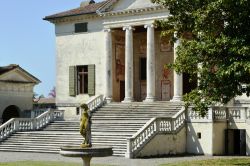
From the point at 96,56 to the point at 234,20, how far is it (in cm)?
2022

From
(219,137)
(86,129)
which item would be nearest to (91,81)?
(219,137)

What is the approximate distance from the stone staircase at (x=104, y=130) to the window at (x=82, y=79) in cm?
346

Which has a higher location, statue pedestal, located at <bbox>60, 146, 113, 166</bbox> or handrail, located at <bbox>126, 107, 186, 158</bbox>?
statue pedestal, located at <bbox>60, 146, 113, 166</bbox>

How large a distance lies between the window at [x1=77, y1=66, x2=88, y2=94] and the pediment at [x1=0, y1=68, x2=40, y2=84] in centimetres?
584

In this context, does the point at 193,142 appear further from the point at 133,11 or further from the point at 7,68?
the point at 7,68

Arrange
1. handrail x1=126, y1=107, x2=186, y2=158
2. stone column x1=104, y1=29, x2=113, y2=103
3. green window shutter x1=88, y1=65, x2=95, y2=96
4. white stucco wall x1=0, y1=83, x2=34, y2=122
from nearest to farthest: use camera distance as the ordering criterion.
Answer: handrail x1=126, y1=107, x2=186, y2=158 < stone column x1=104, y1=29, x2=113, y2=103 < green window shutter x1=88, y1=65, x2=95, y2=96 < white stucco wall x1=0, y1=83, x2=34, y2=122

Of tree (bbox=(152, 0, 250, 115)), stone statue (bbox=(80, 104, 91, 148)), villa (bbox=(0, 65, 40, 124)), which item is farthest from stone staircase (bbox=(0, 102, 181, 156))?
stone statue (bbox=(80, 104, 91, 148))

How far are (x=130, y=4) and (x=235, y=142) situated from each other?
12.3 metres

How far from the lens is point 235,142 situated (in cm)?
3438

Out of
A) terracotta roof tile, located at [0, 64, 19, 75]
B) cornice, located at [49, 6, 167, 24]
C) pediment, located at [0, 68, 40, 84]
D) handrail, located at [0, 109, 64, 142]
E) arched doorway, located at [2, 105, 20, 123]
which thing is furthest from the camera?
arched doorway, located at [2, 105, 20, 123]

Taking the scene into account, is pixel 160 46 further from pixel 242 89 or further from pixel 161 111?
pixel 242 89

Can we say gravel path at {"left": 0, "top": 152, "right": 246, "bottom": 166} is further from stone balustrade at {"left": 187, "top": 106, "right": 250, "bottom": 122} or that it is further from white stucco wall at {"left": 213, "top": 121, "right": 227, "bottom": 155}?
stone balustrade at {"left": 187, "top": 106, "right": 250, "bottom": 122}

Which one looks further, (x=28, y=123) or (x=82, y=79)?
(x=82, y=79)

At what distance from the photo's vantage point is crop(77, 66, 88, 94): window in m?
44.1
